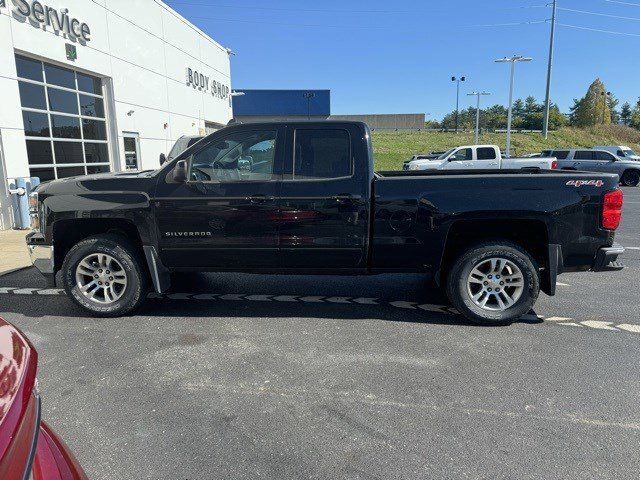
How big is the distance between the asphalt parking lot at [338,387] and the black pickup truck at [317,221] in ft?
1.69

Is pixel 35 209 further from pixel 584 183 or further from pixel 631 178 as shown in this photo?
pixel 631 178

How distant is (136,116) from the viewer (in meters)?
15.0

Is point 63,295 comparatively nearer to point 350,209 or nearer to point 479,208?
point 350,209

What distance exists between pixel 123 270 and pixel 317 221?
209 cm

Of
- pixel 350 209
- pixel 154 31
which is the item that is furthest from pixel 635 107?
pixel 350 209

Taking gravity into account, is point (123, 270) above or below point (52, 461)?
below

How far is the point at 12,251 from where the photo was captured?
7.77 metres

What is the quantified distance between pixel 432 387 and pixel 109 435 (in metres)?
2.20

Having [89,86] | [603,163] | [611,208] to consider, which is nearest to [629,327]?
[611,208]

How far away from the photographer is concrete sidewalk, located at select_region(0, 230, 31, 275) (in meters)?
6.83

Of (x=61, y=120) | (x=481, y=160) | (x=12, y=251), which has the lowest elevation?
(x=12, y=251)

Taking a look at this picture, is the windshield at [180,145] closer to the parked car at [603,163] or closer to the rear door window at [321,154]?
the rear door window at [321,154]

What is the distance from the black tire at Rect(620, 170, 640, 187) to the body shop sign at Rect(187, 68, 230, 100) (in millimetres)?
22008

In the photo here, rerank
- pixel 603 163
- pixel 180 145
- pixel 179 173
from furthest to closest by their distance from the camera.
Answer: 1. pixel 603 163
2. pixel 180 145
3. pixel 179 173
